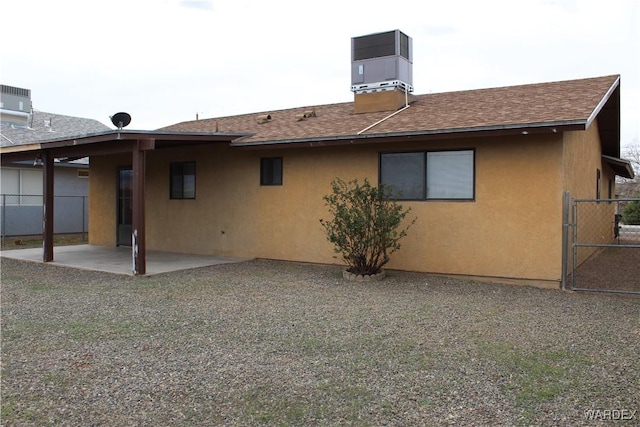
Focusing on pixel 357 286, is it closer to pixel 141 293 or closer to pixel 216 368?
pixel 141 293

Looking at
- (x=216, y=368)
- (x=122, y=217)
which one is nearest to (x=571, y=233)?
(x=216, y=368)

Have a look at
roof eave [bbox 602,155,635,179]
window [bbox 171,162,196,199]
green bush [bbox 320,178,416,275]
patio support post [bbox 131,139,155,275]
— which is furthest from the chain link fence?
roof eave [bbox 602,155,635,179]

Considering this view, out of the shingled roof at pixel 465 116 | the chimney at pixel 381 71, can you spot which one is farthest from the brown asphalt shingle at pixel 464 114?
the chimney at pixel 381 71

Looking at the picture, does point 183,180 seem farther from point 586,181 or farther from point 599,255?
point 599,255

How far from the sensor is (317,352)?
5.26 meters

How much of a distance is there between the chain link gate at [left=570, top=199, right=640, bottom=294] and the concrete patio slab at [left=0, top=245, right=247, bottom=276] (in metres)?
7.29

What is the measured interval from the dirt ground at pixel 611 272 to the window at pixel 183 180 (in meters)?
9.31

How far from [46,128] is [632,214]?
28.2m

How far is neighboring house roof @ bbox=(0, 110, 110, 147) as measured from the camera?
20.1m

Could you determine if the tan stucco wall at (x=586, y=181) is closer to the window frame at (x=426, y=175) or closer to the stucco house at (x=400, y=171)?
the stucco house at (x=400, y=171)

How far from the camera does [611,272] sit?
11.1 m

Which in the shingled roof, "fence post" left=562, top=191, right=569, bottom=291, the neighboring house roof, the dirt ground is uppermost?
the neighboring house roof

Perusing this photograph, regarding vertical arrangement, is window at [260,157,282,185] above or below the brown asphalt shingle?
below

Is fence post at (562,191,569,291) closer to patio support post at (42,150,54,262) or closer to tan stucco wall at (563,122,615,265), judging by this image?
tan stucco wall at (563,122,615,265)
